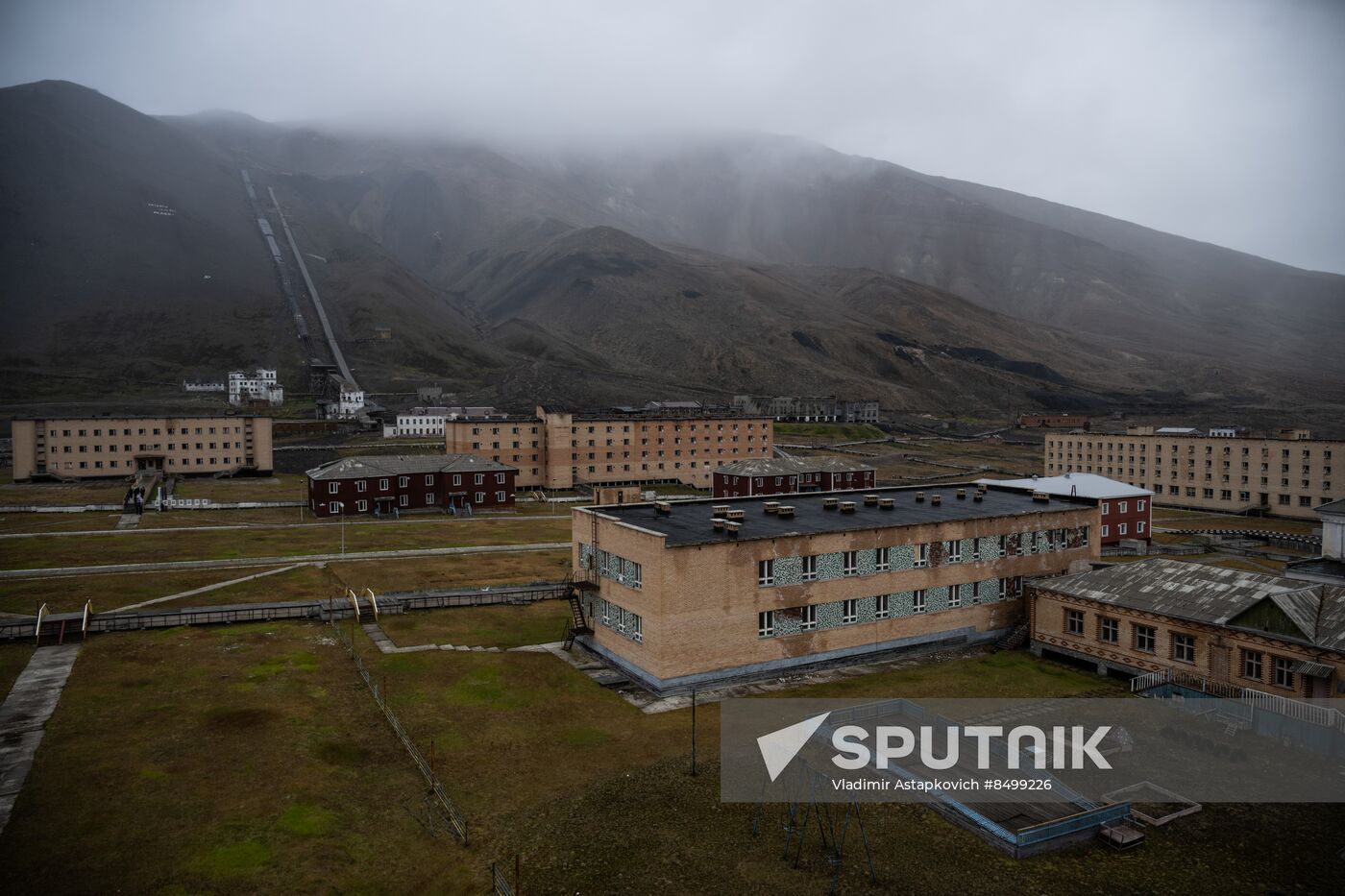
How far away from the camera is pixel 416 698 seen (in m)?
34.4

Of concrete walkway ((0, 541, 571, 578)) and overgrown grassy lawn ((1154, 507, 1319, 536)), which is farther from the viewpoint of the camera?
overgrown grassy lawn ((1154, 507, 1319, 536))

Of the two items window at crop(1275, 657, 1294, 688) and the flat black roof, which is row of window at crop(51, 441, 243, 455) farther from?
window at crop(1275, 657, 1294, 688)

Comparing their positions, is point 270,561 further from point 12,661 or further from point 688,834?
point 688,834

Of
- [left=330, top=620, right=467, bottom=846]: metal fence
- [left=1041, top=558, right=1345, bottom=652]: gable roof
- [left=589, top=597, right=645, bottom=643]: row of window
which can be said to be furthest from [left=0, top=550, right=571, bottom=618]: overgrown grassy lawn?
[left=1041, top=558, right=1345, bottom=652]: gable roof

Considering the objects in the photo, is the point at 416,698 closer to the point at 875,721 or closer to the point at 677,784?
the point at 677,784

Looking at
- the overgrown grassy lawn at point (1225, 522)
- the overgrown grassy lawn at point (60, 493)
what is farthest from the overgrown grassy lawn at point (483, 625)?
the overgrown grassy lawn at point (1225, 522)

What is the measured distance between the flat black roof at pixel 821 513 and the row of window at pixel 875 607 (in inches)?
144

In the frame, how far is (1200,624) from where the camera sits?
34562 mm

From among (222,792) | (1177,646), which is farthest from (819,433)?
(222,792)

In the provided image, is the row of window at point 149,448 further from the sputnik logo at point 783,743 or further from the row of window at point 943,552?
the sputnik logo at point 783,743

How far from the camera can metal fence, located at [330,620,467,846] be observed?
24.0 metres

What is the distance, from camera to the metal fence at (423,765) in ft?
78.6

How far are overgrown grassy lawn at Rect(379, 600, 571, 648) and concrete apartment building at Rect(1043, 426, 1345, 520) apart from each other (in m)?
95.7

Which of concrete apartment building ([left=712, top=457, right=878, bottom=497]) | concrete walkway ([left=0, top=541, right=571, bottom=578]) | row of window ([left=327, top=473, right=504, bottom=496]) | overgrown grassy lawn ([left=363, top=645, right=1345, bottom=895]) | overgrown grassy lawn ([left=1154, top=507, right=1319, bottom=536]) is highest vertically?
concrete apartment building ([left=712, top=457, right=878, bottom=497])
